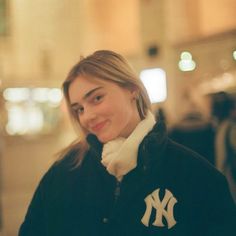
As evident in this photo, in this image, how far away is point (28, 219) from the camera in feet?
6.65

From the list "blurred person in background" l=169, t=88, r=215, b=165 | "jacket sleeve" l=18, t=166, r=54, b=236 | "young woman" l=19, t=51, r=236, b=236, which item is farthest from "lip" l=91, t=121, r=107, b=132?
"blurred person in background" l=169, t=88, r=215, b=165

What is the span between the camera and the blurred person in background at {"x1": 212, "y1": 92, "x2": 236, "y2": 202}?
401 cm

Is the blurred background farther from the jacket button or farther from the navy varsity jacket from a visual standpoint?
the jacket button

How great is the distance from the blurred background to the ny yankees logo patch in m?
3.00

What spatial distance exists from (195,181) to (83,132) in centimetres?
51

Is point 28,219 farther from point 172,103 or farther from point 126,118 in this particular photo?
point 172,103

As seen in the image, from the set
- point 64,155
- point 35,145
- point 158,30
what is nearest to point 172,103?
point 158,30

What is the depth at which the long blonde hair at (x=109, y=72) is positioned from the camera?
1.93 m

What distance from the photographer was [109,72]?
1.93 metres

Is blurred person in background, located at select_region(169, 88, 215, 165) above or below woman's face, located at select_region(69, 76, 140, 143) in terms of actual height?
below

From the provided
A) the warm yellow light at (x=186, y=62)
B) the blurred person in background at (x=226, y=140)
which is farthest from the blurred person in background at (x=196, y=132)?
the warm yellow light at (x=186, y=62)

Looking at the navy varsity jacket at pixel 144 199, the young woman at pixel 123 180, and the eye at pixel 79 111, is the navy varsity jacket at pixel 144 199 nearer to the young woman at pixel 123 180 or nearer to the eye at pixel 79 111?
the young woman at pixel 123 180

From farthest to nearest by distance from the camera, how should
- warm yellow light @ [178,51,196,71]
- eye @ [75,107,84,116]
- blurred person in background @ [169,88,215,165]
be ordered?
warm yellow light @ [178,51,196,71], blurred person in background @ [169,88,215,165], eye @ [75,107,84,116]

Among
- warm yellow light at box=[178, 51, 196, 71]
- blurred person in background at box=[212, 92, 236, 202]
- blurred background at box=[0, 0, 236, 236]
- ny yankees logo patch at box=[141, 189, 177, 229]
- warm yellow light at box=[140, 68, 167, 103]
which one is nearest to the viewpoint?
ny yankees logo patch at box=[141, 189, 177, 229]
